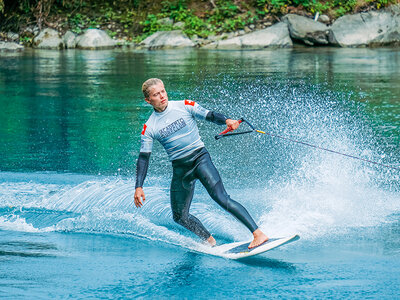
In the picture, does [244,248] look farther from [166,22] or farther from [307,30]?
[166,22]

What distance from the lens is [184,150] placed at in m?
5.91

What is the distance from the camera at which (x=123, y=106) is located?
13453mm

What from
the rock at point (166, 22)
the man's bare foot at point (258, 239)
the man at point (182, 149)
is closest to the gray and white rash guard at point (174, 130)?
the man at point (182, 149)

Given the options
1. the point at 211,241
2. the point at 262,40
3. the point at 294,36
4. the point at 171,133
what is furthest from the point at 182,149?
the point at 294,36

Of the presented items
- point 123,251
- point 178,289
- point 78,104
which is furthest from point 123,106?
point 178,289

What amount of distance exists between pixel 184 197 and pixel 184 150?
1.47ft

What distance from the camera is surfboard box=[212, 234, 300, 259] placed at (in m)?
5.52

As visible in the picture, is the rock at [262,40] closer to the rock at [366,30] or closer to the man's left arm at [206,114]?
the rock at [366,30]

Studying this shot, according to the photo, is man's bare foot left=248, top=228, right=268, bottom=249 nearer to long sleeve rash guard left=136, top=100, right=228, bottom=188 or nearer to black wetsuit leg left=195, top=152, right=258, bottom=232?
black wetsuit leg left=195, top=152, right=258, bottom=232

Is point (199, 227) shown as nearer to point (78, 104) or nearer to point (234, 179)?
point (234, 179)

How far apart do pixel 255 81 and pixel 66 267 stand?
10.6 metres

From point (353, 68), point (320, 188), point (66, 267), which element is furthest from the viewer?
point (353, 68)

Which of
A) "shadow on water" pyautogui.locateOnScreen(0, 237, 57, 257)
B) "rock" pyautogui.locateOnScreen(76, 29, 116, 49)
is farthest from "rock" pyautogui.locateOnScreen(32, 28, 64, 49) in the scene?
"shadow on water" pyautogui.locateOnScreen(0, 237, 57, 257)

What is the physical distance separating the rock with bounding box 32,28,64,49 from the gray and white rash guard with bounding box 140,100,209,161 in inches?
848
